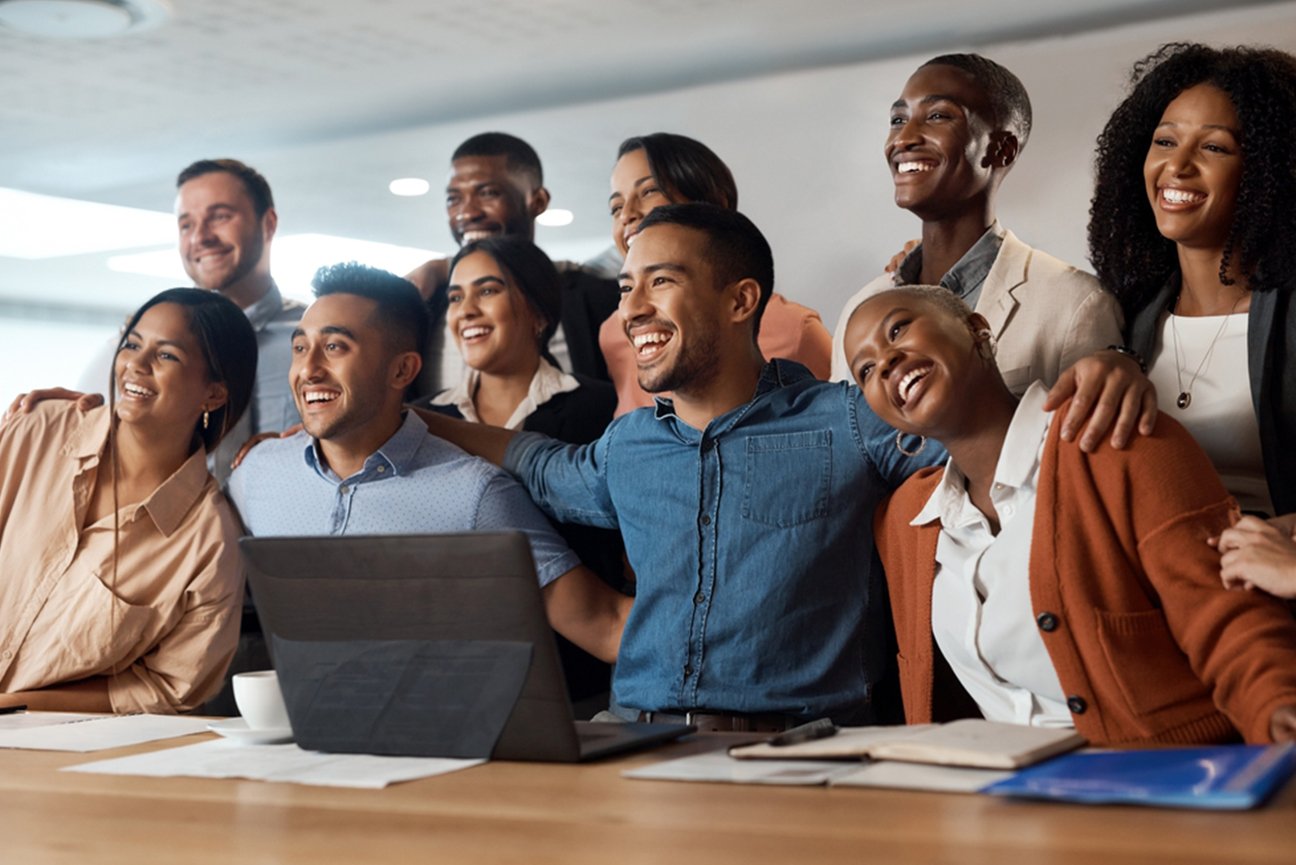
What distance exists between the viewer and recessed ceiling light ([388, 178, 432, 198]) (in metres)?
7.63

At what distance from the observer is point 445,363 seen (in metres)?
3.50

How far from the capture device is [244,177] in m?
3.78

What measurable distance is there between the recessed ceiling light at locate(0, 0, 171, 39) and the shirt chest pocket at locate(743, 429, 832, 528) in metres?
3.66

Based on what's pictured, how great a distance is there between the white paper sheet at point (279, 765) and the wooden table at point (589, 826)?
0.09ft

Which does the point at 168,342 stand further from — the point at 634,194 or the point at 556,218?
the point at 556,218

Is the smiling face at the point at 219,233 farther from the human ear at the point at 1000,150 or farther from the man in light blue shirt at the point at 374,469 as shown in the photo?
the human ear at the point at 1000,150

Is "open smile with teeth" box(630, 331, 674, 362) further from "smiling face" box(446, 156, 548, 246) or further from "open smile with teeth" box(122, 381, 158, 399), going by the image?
"smiling face" box(446, 156, 548, 246)

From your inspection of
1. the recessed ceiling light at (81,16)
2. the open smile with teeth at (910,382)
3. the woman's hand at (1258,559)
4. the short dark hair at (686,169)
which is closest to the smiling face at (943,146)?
the short dark hair at (686,169)

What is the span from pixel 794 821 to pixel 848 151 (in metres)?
4.91

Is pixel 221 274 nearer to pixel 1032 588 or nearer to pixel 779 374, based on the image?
pixel 779 374

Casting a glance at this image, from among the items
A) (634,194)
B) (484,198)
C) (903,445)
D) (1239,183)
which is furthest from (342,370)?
(1239,183)

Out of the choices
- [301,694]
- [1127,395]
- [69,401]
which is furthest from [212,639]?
[1127,395]

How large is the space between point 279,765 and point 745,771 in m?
0.49

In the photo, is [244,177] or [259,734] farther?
[244,177]
